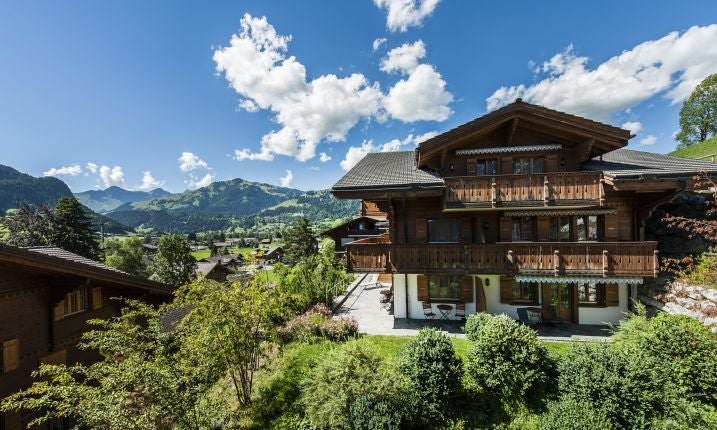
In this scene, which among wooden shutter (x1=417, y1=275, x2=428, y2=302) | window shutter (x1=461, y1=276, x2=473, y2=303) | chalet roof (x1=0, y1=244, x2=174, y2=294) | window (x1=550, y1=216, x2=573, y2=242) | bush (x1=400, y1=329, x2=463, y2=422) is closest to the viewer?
chalet roof (x1=0, y1=244, x2=174, y2=294)

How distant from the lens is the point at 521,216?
1385cm

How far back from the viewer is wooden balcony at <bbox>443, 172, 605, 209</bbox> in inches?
491

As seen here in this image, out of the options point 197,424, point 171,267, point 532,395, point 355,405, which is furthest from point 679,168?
A: point 171,267

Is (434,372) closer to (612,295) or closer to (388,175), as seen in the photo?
(388,175)

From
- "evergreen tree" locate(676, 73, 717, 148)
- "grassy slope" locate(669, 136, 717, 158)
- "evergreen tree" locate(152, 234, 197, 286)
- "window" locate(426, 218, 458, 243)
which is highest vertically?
"evergreen tree" locate(676, 73, 717, 148)

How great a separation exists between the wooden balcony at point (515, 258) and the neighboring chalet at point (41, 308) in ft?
31.4

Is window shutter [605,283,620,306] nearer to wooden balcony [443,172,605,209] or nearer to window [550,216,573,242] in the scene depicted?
window [550,216,573,242]

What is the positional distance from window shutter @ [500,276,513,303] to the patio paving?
5.04ft

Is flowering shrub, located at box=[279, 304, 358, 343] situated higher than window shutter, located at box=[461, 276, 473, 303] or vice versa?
window shutter, located at box=[461, 276, 473, 303]

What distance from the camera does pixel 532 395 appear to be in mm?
8617

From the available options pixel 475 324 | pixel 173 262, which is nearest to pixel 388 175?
pixel 475 324

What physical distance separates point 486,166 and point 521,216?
9.39ft

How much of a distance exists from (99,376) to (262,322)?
3.67 metres

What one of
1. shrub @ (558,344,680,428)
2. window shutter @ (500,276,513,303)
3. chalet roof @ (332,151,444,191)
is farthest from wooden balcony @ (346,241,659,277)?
shrub @ (558,344,680,428)
